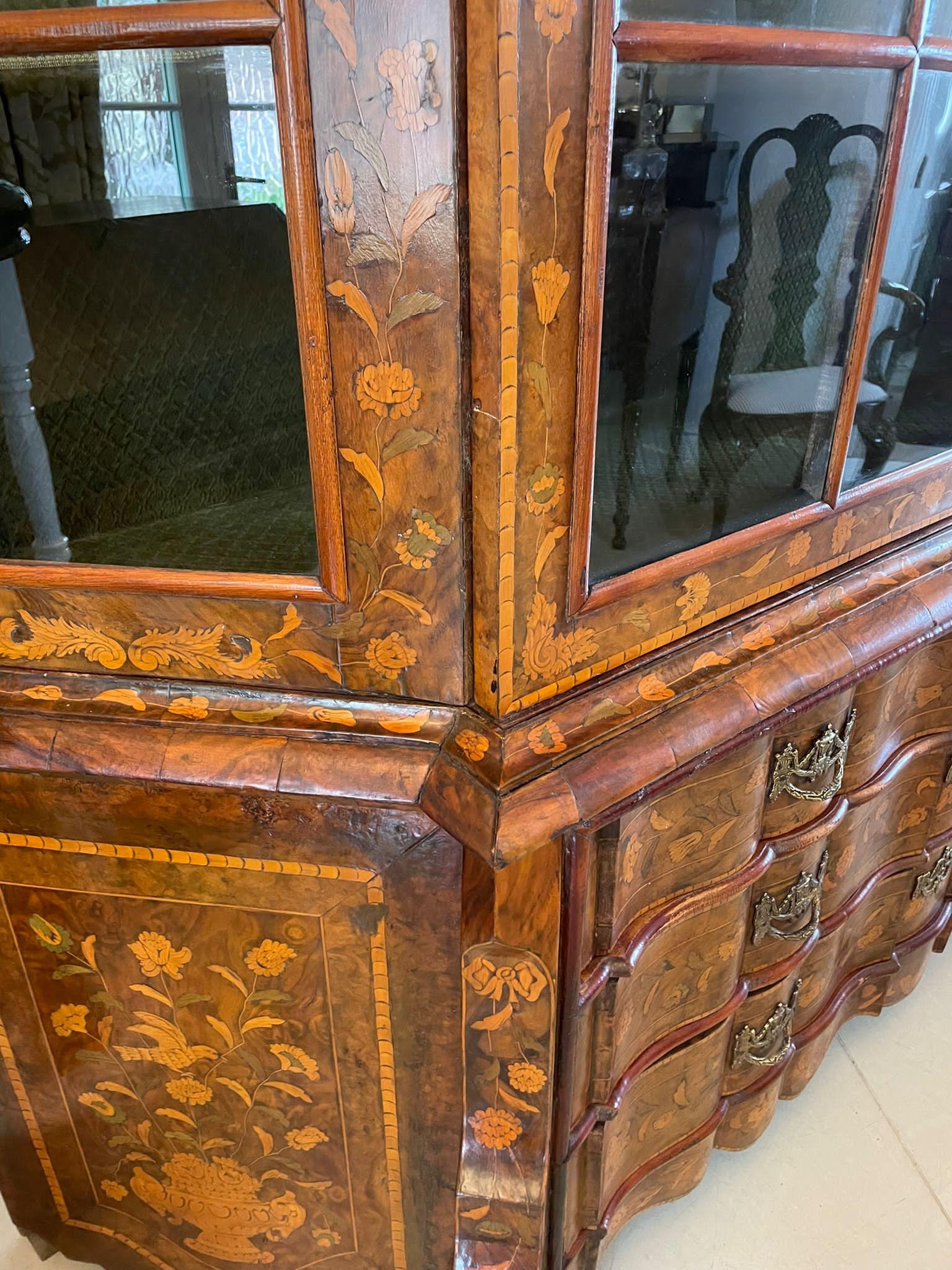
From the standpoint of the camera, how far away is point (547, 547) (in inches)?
25.9

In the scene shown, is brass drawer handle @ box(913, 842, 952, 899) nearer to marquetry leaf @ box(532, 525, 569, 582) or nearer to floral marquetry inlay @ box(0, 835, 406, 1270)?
floral marquetry inlay @ box(0, 835, 406, 1270)

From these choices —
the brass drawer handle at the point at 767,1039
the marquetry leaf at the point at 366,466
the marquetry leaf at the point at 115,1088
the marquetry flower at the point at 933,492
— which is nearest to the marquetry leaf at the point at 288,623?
the marquetry leaf at the point at 366,466

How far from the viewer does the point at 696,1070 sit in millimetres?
1083

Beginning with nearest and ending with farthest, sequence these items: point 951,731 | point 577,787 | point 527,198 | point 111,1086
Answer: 1. point 527,198
2. point 577,787
3. point 111,1086
4. point 951,731

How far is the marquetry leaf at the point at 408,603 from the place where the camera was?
68cm

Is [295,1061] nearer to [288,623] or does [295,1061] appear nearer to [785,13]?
[288,623]

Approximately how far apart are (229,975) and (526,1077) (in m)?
0.27

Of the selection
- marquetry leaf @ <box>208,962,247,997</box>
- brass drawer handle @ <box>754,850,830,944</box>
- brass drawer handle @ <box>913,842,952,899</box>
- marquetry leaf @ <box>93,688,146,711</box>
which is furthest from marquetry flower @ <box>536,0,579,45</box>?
brass drawer handle @ <box>913,842,952,899</box>

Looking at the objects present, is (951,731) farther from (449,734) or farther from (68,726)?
(68,726)

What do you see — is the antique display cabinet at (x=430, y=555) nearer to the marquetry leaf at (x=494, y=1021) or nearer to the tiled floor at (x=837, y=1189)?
the marquetry leaf at (x=494, y=1021)

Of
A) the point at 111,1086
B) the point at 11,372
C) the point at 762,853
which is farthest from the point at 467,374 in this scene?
the point at 111,1086

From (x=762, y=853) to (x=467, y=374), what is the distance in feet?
2.04

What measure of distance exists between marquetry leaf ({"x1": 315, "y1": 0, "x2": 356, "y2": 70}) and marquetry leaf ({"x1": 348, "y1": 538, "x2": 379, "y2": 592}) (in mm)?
290

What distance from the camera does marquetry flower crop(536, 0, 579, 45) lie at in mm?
513
